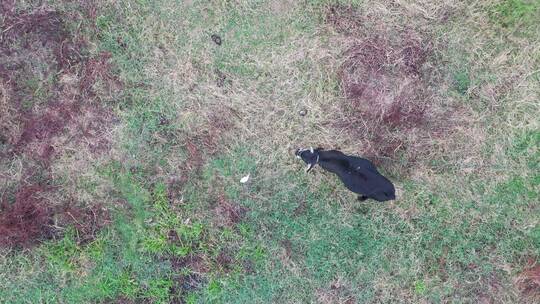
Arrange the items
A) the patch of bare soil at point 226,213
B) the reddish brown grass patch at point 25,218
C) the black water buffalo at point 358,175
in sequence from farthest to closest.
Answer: the patch of bare soil at point 226,213 → the reddish brown grass patch at point 25,218 → the black water buffalo at point 358,175

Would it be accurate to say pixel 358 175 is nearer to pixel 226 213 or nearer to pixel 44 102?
pixel 226 213

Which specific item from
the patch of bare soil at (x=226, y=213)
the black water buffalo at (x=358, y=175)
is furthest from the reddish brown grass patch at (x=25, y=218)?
the black water buffalo at (x=358, y=175)

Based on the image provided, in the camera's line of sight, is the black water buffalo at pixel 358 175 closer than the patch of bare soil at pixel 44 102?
Yes

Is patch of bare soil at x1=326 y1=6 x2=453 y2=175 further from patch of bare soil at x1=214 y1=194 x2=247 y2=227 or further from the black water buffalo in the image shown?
patch of bare soil at x1=214 y1=194 x2=247 y2=227

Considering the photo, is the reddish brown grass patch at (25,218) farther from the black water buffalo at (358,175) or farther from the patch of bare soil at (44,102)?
the black water buffalo at (358,175)

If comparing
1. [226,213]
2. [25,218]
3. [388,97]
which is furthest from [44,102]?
[388,97]

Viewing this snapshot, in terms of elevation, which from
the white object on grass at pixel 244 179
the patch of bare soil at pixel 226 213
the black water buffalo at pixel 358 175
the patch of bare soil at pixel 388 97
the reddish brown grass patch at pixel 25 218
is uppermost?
the patch of bare soil at pixel 388 97

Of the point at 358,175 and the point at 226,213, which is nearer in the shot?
the point at 358,175
